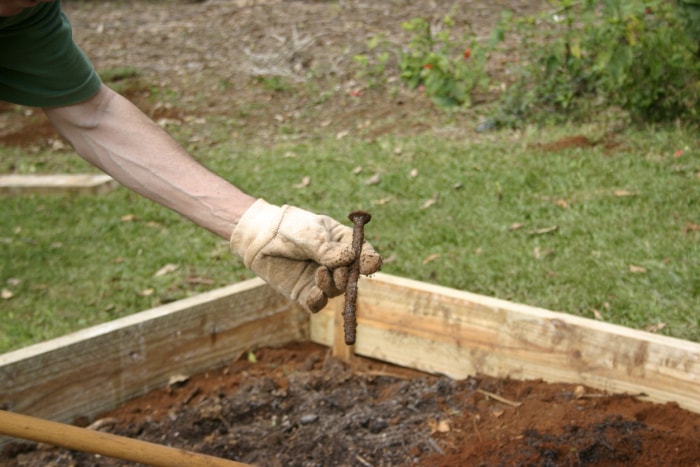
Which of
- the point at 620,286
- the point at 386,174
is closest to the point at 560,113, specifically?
the point at 386,174

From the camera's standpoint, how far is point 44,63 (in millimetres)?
2828

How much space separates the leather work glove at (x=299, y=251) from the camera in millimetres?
2488

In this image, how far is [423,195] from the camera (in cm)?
580

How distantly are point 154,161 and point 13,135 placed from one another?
6022mm

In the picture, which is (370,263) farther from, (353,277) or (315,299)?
(315,299)

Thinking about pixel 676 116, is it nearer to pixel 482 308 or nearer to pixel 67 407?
pixel 482 308

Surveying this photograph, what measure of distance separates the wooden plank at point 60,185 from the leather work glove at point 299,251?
4041 mm

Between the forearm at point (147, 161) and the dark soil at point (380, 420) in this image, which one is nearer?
the forearm at point (147, 161)

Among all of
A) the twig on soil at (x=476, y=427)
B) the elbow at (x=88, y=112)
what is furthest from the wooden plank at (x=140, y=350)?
the twig on soil at (x=476, y=427)

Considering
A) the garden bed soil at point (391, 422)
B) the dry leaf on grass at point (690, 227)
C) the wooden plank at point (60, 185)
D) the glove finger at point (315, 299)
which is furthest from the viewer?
the wooden plank at point (60, 185)

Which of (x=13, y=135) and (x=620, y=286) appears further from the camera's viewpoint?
(x=13, y=135)

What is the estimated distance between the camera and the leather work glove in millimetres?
2488

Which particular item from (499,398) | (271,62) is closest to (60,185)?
(271,62)

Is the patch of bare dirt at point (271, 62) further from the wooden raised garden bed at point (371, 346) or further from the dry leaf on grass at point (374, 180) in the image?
the wooden raised garden bed at point (371, 346)
